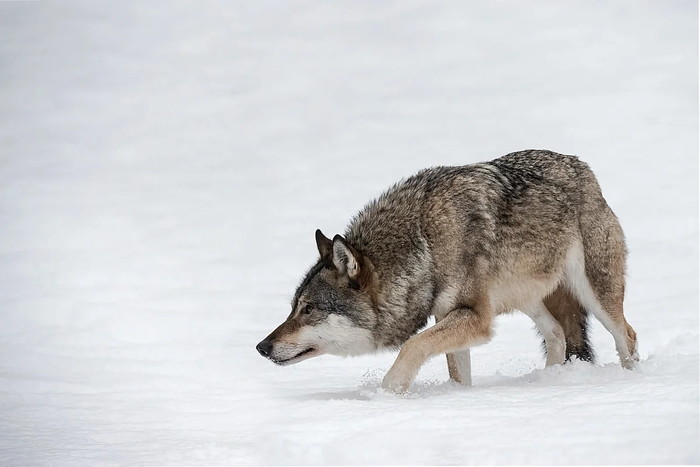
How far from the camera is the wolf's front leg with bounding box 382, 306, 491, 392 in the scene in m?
4.37

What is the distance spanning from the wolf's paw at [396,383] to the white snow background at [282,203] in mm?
54

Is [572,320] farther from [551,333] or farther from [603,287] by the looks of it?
[603,287]

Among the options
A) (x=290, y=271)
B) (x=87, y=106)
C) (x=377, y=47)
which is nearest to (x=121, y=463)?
(x=290, y=271)

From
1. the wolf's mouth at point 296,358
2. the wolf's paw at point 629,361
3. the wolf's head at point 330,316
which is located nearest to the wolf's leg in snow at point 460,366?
the wolf's head at point 330,316

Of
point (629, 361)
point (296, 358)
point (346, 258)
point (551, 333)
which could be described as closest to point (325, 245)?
point (346, 258)

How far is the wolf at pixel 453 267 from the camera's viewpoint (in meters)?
4.64

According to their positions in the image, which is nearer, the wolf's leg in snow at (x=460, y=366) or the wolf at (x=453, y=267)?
the wolf at (x=453, y=267)

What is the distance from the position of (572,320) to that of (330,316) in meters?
1.95

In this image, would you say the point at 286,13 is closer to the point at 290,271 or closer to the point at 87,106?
the point at 87,106

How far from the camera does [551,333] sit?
18.2ft

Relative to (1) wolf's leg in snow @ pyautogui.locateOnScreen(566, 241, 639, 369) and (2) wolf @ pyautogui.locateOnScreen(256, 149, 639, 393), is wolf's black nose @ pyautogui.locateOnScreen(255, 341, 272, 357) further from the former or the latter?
(1) wolf's leg in snow @ pyautogui.locateOnScreen(566, 241, 639, 369)

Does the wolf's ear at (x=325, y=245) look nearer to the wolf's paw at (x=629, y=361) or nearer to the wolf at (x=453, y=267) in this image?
the wolf at (x=453, y=267)

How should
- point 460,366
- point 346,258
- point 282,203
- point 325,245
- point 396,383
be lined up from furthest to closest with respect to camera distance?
1. point 282,203
2. point 460,366
3. point 325,245
4. point 346,258
5. point 396,383

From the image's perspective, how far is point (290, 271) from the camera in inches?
403
